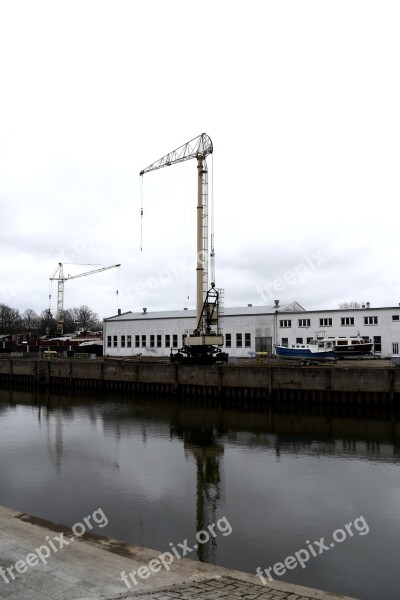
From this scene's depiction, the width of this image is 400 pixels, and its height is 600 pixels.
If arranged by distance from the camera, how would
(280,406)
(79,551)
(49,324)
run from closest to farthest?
(79,551)
(280,406)
(49,324)

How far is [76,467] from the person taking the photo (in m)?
A: 21.2

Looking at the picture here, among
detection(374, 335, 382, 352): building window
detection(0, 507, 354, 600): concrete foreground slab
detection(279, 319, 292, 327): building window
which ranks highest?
detection(279, 319, 292, 327): building window

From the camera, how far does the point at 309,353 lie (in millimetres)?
45875

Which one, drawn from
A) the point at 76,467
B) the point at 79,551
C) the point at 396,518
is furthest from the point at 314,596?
the point at 76,467

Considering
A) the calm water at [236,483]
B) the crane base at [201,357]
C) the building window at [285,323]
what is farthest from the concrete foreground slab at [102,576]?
the building window at [285,323]

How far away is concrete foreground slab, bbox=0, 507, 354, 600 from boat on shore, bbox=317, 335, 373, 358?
40.4 metres

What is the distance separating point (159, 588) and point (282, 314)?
47.9m

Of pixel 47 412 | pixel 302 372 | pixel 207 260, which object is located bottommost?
pixel 47 412

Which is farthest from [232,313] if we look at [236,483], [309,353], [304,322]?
[236,483]

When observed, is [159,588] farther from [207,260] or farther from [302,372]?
[207,260]

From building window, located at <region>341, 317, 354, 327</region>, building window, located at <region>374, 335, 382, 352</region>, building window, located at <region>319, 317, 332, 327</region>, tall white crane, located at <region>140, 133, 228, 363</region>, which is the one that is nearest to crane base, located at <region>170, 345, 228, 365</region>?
tall white crane, located at <region>140, 133, 228, 363</region>

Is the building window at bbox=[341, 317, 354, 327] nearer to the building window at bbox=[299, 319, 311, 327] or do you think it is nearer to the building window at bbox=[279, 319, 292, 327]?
the building window at bbox=[299, 319, 311, 327]

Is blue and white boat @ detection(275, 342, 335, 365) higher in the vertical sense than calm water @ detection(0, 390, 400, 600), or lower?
higher

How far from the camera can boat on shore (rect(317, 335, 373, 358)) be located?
48500 mm
